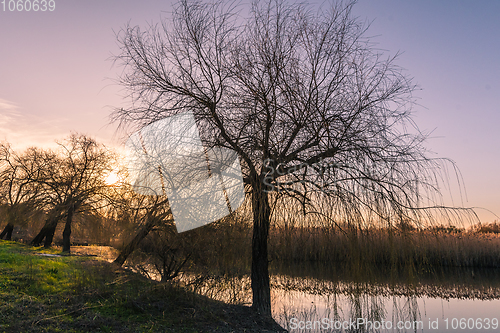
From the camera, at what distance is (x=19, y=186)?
1878cm

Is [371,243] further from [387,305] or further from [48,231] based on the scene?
[48,231]

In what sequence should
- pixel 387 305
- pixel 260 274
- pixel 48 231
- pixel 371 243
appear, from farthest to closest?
pixel 48 231
pixel 387 305
pixel 260 274
pixel 371 243

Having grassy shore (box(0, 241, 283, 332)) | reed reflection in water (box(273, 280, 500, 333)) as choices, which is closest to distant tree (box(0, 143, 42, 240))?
Answer: grassy shore (box(0, 241, 283, 332))

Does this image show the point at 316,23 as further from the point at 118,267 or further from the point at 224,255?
the point at 118,267

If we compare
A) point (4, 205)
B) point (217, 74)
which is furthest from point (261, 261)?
point (4, 205)

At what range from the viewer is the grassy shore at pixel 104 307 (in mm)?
4438

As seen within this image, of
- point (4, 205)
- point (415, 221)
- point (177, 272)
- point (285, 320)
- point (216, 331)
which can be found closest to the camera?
point (415, 221)

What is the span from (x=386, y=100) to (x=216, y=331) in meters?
4.50

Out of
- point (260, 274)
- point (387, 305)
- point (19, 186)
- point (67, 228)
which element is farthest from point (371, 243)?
point (19, 186)

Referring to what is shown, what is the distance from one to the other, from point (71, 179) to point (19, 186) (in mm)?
5610

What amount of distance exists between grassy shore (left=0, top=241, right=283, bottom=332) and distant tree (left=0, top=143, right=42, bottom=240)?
1225cm

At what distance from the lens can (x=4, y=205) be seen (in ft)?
62.7

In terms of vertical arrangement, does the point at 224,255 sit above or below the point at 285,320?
above

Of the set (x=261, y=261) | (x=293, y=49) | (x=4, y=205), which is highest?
(x=293, y=49)
